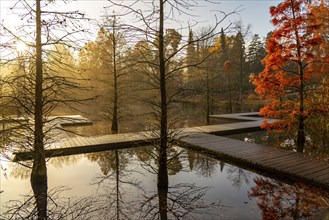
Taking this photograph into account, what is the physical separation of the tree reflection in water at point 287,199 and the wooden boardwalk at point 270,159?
286mm

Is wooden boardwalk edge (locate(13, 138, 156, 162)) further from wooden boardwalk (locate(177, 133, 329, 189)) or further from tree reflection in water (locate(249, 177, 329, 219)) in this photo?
tree reflection in water (locate(249, 177, 329, 219))

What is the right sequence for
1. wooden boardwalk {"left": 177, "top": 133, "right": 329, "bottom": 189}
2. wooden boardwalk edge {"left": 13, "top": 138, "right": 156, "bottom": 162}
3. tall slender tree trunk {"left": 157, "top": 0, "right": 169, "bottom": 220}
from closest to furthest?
tall slender tree trunk {"left": 157, "top": 0, "right": 169, "bottom": 220} < wooden boardwalk {"left": 177, "top": 133, "right": 329, "bottom": 189} < wooden boardwalk edge {"left": 13, "top": 138, "right": 156, "bottom": 162}

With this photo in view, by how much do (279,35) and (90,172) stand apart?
7834mm

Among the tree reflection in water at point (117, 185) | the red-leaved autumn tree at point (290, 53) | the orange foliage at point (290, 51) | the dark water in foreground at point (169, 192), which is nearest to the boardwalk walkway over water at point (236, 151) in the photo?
the dark water in foreground at point (169, 192)

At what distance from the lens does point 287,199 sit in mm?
5129

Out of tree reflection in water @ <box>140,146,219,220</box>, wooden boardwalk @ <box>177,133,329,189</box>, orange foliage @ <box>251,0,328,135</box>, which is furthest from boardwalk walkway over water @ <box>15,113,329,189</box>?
orange foliage @ <box>251,0,328,135</box>

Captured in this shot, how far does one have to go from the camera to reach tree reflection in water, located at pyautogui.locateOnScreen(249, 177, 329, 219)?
4.55 metres

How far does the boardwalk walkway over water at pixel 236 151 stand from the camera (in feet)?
19.7

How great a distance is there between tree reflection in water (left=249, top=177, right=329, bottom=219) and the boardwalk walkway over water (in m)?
0.32

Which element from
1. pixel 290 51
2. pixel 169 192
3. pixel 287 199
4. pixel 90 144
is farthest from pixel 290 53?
pixel 90 144

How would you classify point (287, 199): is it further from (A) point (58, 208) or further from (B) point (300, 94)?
(B) point (300, 94)

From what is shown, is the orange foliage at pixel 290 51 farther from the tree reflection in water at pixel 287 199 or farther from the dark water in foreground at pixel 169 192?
the tree reflection in water at pixel 287 199

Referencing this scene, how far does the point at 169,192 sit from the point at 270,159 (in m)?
3.30

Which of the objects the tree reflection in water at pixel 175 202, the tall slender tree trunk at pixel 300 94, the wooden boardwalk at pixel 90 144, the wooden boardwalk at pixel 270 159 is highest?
the tall slender tree trunk at pixel 300 94
